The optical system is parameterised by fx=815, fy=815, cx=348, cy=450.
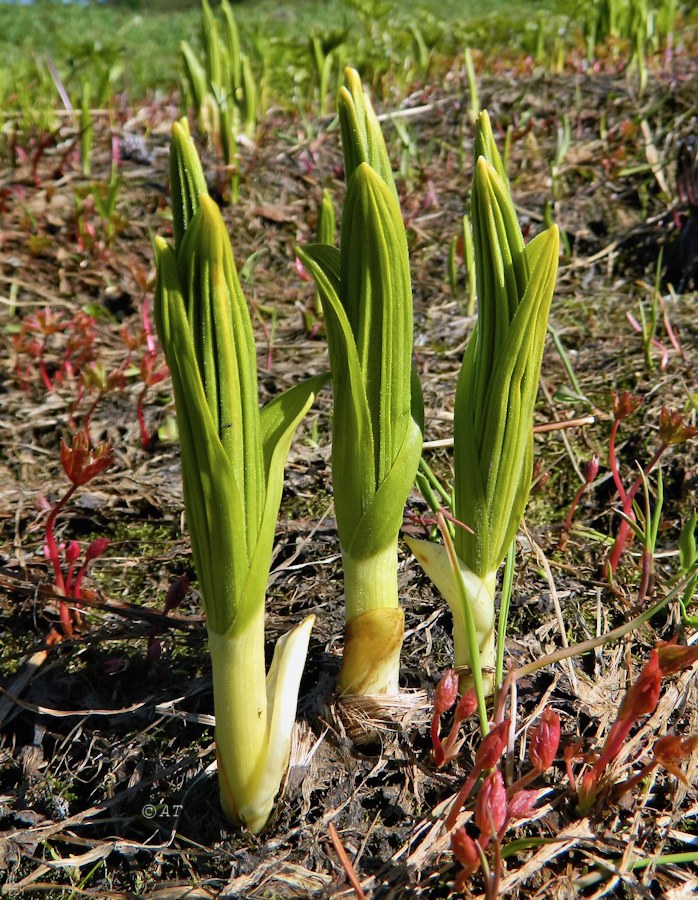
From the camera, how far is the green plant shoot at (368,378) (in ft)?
3.69

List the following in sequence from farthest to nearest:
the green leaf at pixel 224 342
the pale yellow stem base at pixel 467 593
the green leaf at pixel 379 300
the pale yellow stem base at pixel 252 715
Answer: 1. the pale yellow stem base at pixel 467 593
2. the pale yellow stem base at pixel 252 715
3. the green leaf at pixel 379 300
4. the green leaf at pixel 224 342

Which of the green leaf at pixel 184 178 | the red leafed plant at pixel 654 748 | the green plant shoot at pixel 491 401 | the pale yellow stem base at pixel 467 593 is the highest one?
the green leaf at pixel 184 178

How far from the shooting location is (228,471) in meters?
1.08

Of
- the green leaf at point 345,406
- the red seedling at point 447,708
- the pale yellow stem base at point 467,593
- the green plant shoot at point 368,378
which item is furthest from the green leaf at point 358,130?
the red seedling at point 447,708

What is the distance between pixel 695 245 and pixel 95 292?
7.38 ft

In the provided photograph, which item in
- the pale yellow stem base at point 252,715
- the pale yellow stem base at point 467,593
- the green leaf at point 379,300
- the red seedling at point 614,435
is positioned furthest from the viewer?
the red seedling at point 614,435

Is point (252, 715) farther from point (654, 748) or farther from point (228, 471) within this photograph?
point (654, 748)

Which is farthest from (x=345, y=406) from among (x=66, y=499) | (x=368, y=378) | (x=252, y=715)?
(x=66, y=499)

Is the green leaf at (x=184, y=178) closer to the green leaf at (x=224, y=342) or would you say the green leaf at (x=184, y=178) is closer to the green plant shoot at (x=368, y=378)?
the green leaf at (x=224, y=342)

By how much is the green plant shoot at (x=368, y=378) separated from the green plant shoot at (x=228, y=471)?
84 mm

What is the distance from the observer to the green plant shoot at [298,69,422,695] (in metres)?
1.12

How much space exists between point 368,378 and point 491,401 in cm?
19

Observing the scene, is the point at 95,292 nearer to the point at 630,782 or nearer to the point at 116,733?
the point at 116,733

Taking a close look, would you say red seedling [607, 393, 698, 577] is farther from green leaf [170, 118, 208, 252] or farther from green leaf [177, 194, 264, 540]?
green leaf [170, 118, 208, 252]
